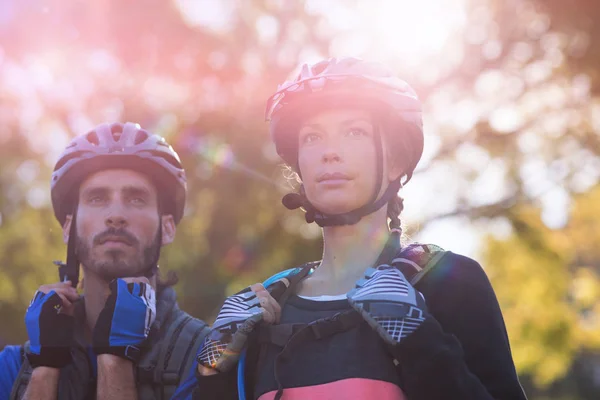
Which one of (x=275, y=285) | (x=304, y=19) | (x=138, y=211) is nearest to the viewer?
(x=275, y=285)

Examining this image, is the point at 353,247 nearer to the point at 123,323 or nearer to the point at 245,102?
the point at 123,323

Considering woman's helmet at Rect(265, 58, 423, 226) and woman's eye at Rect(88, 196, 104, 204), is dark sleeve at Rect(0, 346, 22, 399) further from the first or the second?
woman's helmet at Rect(265, 58, 423, 226)

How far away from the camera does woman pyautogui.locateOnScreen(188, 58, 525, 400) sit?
3.89 m

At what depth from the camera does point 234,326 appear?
4.38m

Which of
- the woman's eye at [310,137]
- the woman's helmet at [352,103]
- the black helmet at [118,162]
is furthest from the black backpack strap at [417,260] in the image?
the black helmet at [118,162]

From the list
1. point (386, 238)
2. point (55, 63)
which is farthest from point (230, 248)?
point (386, 238)

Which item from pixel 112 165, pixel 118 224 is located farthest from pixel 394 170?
pixel 112 165

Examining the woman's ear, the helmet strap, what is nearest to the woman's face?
the woman's ear

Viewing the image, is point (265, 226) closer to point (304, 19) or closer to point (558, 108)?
point (304, 19)

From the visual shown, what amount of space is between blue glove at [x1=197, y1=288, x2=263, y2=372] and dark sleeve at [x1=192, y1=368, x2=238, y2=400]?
0.06m

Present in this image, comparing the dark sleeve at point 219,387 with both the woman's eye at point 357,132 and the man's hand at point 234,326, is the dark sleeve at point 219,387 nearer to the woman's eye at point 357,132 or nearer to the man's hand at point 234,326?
the man's hand at point 234,326

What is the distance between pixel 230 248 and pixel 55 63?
240 inches

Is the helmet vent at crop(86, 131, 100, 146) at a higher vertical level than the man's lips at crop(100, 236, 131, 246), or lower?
higher

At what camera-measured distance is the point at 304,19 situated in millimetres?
20844
